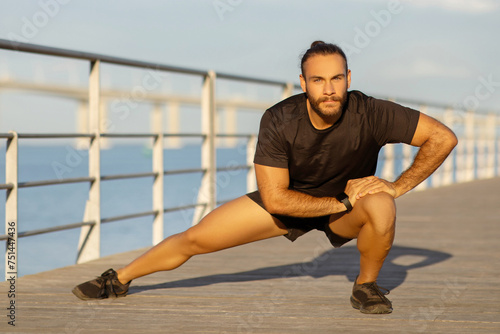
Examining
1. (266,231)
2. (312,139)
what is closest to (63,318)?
(266,231)

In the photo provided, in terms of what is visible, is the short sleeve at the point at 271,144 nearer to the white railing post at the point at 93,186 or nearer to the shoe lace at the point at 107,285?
the shoe lace at the point at 107,285

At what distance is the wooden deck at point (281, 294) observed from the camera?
2.46m

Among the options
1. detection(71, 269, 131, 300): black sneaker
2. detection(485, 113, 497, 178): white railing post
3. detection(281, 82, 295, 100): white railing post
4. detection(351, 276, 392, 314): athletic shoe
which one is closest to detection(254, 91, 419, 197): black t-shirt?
detection(351, 276, 392, 314): athletic shoe

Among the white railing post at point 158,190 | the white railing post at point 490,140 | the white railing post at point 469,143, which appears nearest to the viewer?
the white railing post at point 158,190

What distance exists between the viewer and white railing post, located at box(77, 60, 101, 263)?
156 inches

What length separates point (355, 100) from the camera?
272 cm

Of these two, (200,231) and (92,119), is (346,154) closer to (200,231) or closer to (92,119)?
(200,231)

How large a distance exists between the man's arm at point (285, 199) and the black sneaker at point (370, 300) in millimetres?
270

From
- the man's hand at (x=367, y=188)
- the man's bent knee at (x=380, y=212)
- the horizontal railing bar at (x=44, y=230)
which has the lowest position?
the horizontal railing bar at (x=44, y=230)

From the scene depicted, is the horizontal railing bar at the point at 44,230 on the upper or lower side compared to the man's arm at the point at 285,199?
lower

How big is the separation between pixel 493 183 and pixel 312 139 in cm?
862

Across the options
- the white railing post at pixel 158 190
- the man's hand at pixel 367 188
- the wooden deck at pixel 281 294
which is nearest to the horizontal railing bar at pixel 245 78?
the white railing post at pixel 158 190

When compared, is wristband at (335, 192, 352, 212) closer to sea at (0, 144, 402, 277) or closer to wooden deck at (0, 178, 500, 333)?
wooden deck at (0, 178, 500, 333)

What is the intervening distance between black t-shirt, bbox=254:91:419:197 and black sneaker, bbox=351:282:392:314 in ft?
1.22
